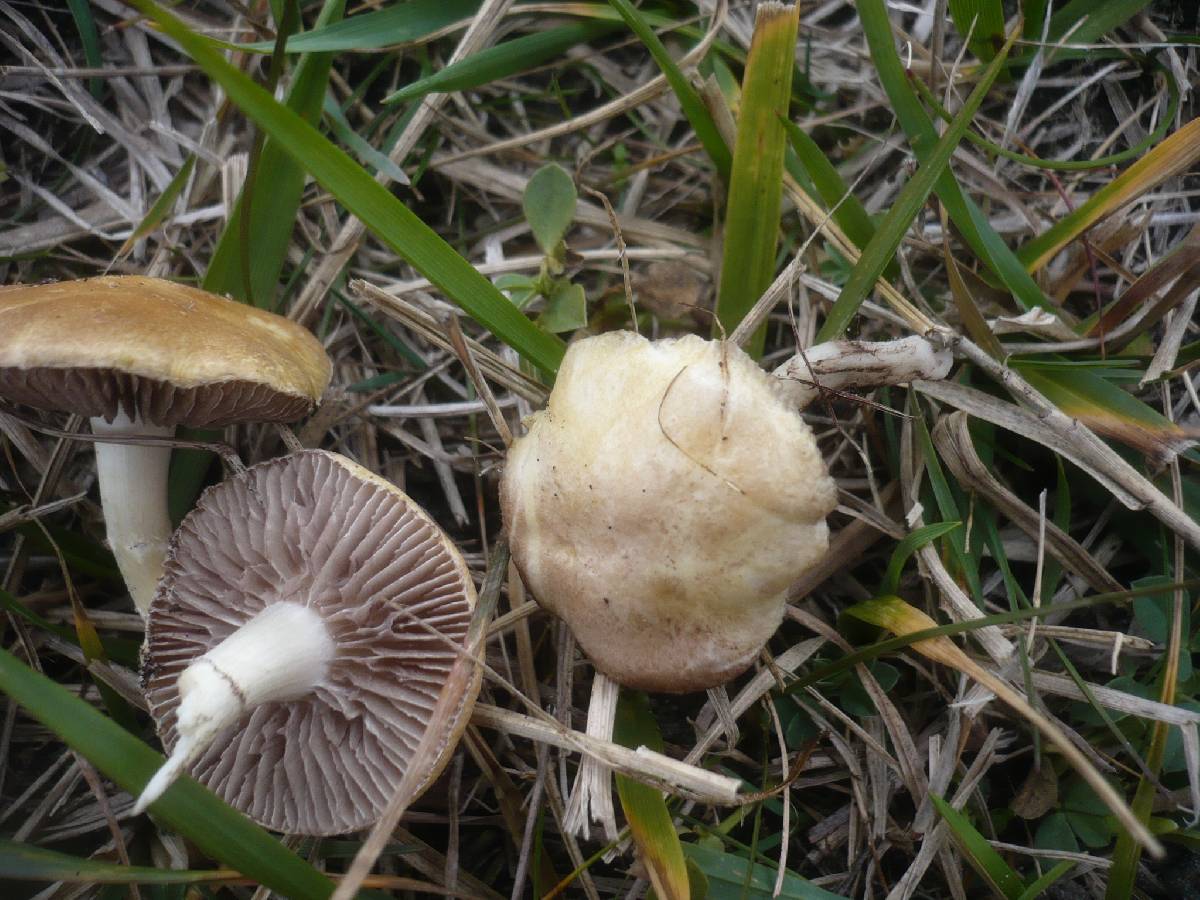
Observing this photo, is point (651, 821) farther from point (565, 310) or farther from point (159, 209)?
point (159, 209)

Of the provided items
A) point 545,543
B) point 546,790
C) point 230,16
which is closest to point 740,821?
point 546,790

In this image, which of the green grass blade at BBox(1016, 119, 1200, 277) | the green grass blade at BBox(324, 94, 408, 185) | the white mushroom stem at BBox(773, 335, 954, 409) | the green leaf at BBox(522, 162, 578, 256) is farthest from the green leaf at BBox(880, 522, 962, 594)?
the green grass blade at BBox(324, 94, 408, 185)

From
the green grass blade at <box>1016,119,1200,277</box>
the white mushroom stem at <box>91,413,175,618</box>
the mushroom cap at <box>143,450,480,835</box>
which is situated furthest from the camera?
the white mushroom stem at <box>91,413,175,618</box>

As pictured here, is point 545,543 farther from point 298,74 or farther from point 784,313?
point 298,74

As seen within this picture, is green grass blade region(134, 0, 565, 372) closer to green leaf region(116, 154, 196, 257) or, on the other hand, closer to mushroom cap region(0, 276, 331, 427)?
mushroom cap region(0, 276, 331, 427)

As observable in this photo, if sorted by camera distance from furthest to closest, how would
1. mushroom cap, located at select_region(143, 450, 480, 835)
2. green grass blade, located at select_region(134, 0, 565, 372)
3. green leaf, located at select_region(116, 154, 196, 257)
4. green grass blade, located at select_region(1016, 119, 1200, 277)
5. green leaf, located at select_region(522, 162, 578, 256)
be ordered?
green leaf, located at select_region(116, 154, 196, 257) → green leaf, located at select_region(522, 162, 578, 256) → green grass blade, located at select_region(1016, 119, 1200, 277) → mushroom cap, located at select_region(143, 450, 480, 835) → green grass blade, located at select_region(134, 0, 565, 372)

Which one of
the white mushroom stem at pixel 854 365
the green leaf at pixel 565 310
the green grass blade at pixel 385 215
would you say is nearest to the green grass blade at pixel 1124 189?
the white mushroom stem at pixel 854 365

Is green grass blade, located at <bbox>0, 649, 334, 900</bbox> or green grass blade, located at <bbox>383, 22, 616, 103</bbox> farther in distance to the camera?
green grass blade, located at <bbox>383, 22, 616, 103</bbox>
